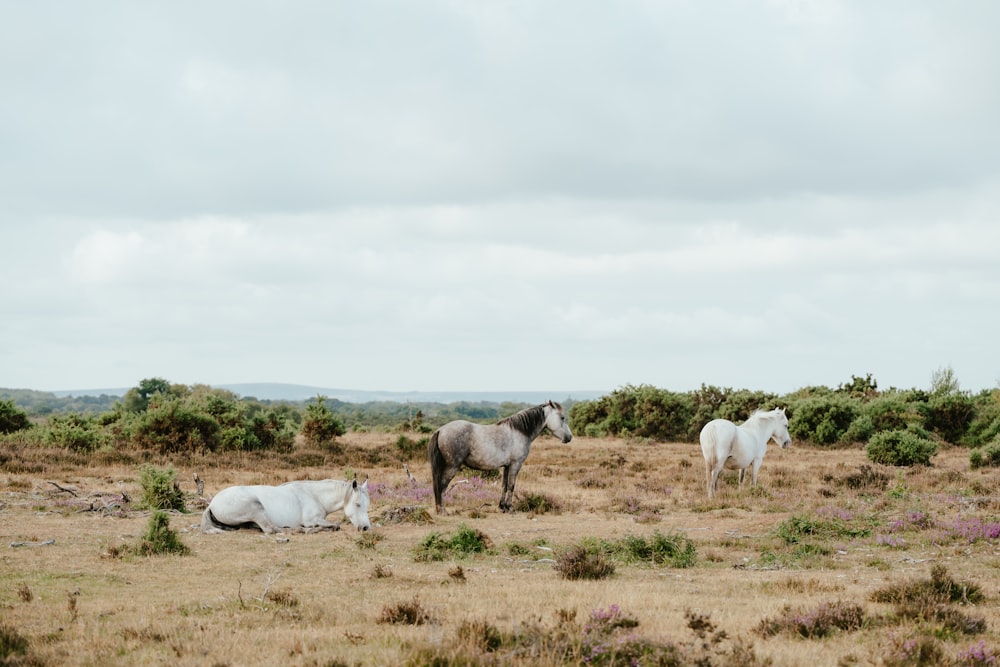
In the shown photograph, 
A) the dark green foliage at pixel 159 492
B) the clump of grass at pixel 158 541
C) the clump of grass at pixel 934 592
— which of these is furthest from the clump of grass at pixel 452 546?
the dark green foliage at pixel 159 492

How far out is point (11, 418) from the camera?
38.9m

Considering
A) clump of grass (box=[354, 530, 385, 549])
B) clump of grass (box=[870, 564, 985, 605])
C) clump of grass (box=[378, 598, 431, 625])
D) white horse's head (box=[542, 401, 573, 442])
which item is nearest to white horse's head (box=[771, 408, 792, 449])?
white horse's head (box=[542, 401, 573, 442])

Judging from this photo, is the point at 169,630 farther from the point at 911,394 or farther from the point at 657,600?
the point at 911,394

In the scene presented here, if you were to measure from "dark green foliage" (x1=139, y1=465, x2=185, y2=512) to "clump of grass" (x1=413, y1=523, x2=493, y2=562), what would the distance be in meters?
7.73

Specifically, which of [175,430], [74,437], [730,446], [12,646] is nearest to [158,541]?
[12,646]

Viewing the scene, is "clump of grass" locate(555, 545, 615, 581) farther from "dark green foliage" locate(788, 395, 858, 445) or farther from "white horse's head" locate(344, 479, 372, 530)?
"dark green foliage" locate(788, 395, 858, 445)

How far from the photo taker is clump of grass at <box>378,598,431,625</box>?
8688mm

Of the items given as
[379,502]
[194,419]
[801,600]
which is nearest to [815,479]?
[379,502]

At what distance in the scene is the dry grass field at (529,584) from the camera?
7520 millimetres

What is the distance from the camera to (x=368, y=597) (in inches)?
402

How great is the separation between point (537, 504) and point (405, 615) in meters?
11.6

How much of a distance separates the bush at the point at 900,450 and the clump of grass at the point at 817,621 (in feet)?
72.8

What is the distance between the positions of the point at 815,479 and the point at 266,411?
25513 mm

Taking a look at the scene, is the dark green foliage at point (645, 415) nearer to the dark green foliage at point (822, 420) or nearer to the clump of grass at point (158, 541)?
the dark green foliage at point (822, 420)
